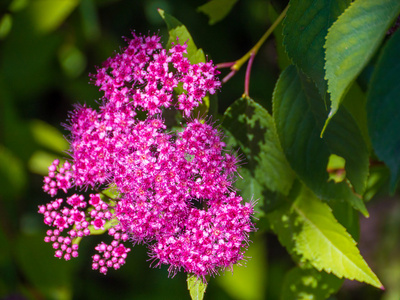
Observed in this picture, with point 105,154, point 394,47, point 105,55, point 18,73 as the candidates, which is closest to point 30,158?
point 18,73

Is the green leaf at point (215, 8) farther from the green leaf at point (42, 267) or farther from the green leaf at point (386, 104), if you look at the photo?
the green leaf at point (42, 267)

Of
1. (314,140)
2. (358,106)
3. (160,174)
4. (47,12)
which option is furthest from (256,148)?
(47,12)

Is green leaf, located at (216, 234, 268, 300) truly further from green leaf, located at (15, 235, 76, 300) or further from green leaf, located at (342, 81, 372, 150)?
green leaf, located at (342, 81, 372, 150)

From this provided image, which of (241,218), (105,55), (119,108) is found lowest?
(105,55)

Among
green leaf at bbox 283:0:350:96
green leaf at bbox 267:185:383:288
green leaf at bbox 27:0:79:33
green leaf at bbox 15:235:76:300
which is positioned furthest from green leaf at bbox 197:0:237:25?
green leaf at bbox 15:235:76:300

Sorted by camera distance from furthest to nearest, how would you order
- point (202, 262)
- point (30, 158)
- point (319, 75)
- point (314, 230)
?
1. point (30, 158)
2. point (314, 230)
3. point (202, 262)
4. point (319, 75)

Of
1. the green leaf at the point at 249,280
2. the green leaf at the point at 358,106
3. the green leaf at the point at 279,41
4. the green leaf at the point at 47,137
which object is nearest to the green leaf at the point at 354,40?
the green leaf at the point at 279,41

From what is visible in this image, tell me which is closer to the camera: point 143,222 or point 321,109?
point 143,222

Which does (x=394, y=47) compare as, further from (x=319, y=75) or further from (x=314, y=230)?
(x=314, y=230)
